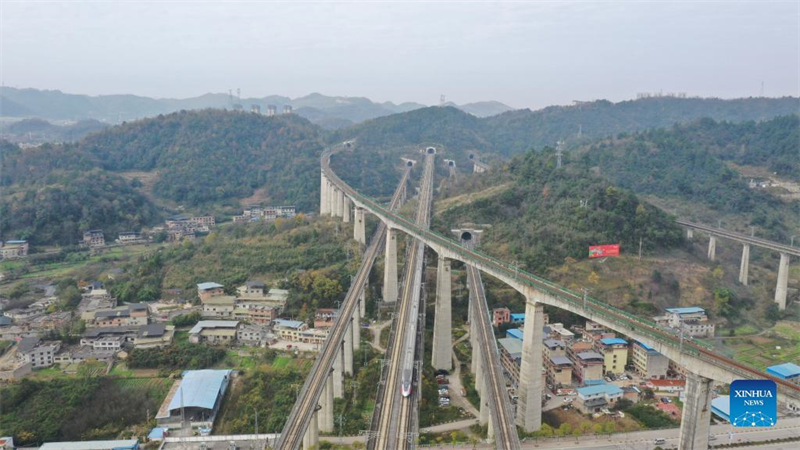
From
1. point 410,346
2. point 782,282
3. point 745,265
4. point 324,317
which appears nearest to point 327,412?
point 410,346

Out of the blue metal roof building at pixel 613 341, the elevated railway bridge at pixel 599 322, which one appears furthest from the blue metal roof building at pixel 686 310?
the elevated railway bridge at pixel 599 322

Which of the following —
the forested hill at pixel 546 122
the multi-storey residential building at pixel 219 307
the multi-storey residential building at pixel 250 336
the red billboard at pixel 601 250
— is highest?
the forested hill at pixel 546 122

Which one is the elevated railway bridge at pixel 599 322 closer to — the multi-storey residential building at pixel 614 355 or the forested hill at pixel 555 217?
the multi-storey residential building at pixel 614 355

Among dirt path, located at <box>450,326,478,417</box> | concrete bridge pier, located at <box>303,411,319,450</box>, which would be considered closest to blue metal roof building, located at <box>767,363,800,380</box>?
dirt path, located at <box>450,326,478,417</box>

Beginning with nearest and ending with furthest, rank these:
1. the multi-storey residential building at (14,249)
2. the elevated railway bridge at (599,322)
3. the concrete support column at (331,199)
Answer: the elevated railway bridge at (599,322), the multi-storey residential building at (14,249), the concrete support column at (331,199)

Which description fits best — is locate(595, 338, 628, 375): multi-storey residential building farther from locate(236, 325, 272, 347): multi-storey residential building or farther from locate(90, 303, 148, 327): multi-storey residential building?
locate(90, 303, 148, 327): multi-storey residential building

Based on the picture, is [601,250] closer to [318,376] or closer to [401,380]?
[401,380]
